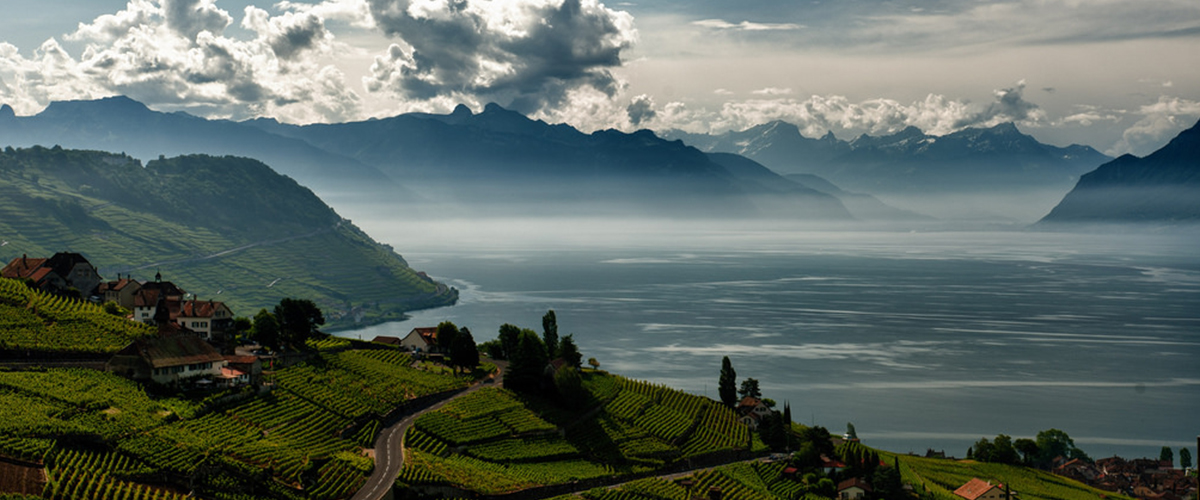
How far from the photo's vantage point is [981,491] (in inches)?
3155

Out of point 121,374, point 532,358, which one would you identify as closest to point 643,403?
point 532,358

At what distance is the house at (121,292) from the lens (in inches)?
3797

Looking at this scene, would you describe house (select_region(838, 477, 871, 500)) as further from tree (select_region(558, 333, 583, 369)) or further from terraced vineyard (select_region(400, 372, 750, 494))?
tree (select_region(558, 333, 583, 369))

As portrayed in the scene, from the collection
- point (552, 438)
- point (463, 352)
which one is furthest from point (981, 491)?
point (463, 352)

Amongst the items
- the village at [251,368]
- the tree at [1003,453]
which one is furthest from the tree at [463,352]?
the tree at [1003,453]

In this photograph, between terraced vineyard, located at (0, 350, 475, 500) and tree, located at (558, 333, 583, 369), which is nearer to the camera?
terraced vineyard, located at (0, 350, 475, 500)

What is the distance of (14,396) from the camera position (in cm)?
5653

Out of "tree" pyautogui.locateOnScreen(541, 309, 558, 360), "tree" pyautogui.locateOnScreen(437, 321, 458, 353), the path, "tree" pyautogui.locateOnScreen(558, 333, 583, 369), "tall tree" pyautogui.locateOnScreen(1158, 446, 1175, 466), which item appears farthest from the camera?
"tall tree" pyautogui.locateOnScreen(1158, 446, 1175, 466)

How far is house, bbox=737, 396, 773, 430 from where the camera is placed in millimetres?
86188

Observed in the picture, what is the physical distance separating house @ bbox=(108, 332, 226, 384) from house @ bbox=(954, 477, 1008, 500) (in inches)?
2576

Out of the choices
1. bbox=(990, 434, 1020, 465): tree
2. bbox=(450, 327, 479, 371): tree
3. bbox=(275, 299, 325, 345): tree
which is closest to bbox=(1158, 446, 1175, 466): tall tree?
bbox=(990, 434, 1020, 465): tree

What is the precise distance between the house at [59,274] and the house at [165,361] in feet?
111

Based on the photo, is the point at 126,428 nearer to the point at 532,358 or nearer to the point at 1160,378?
the point at 532,358

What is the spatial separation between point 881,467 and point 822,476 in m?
5.13
